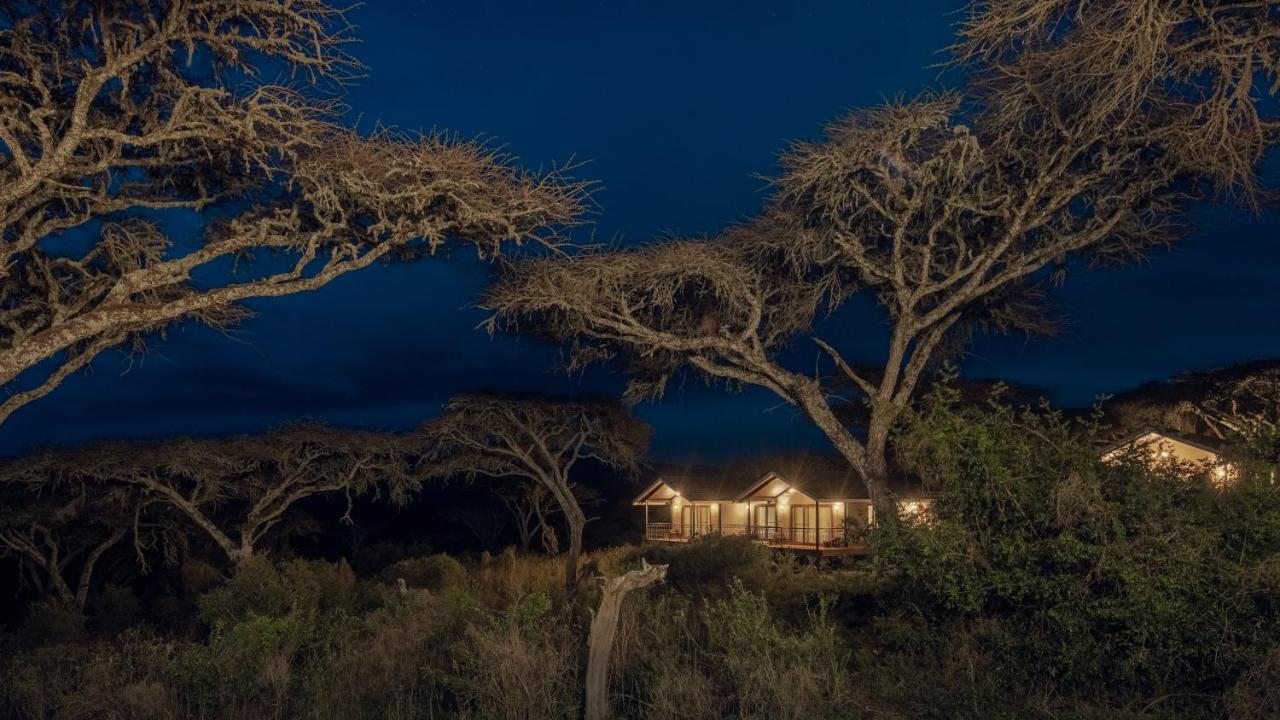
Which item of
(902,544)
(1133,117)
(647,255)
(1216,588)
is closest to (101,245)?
(647,255)

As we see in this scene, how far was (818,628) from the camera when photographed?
7672 millimetres

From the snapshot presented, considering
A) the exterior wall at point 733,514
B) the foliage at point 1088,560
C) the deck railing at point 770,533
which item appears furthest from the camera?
the exterior wall at point 733,514

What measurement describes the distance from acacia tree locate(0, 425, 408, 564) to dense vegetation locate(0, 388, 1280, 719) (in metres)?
17.4

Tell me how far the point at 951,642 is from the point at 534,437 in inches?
873

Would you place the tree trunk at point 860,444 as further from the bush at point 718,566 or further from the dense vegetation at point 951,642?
the dense vegetation at point 951,642

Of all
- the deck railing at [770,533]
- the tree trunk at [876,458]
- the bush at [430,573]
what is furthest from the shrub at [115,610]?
the deck railing at [770,533]

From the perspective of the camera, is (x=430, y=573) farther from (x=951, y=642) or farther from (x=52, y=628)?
(x=951, y=642)

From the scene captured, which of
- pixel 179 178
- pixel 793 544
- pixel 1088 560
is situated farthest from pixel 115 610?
pixel 1088 560

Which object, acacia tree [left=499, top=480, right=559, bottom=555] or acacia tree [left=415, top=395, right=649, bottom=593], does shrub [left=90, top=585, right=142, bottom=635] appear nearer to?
acacia tree [left=415, top=395, right=649, bottom=593]

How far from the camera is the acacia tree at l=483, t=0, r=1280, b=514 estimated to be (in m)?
13.0

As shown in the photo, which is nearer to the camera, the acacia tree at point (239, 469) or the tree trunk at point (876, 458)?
the tree trunk at point (876, 458)

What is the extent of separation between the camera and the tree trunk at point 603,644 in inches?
255

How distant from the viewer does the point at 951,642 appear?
802 centimetres

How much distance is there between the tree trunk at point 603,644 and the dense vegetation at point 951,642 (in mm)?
188
